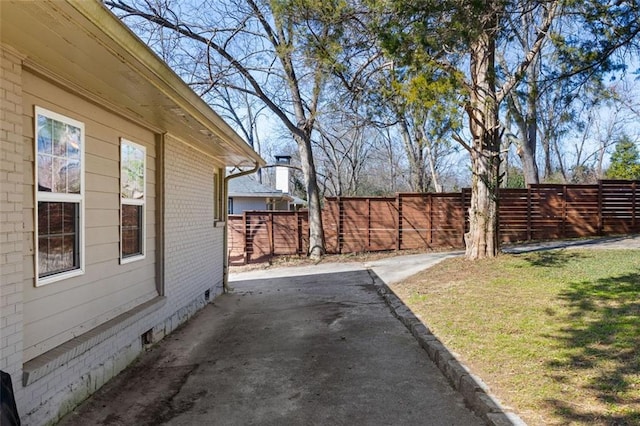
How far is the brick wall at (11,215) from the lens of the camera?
2994mm

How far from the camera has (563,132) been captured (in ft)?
30.7

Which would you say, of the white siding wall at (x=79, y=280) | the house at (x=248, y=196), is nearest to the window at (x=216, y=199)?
the white siding wall at (x=79, y=280)

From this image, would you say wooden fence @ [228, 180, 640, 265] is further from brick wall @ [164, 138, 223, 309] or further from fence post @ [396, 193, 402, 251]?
brick wall @ [164, 138, 223, 309]

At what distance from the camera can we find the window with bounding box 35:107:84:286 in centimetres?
358

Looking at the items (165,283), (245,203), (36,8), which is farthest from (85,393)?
(245,203)

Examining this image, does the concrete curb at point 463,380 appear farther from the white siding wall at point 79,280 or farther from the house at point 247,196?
the house at point 247,196

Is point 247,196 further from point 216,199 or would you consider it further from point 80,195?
point 80,195

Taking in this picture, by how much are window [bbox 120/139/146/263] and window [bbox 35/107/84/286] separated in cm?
93

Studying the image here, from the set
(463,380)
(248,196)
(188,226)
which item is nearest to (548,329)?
(463,380)

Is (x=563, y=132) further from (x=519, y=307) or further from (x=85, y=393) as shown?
(x=85, y=393)

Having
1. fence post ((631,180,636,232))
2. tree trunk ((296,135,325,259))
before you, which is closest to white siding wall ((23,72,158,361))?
tree trunk ((296,135,325,259))

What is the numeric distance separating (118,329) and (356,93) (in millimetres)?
8493

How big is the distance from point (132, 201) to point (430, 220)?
12.4 metres

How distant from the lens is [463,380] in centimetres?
403
